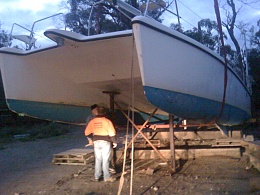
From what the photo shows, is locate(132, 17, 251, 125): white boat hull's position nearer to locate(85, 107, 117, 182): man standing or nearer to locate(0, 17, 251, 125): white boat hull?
locate(0, 17, 251, 125): white boat hull

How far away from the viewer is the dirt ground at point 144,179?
6043 millimetres

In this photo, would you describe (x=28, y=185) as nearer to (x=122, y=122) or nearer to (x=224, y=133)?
(x=122, y=122)

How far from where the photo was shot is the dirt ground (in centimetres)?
604

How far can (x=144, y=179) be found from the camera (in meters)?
6.89

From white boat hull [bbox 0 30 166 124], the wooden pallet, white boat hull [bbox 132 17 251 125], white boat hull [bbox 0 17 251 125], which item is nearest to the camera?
white boat hull [bbox 132 17 251 125]

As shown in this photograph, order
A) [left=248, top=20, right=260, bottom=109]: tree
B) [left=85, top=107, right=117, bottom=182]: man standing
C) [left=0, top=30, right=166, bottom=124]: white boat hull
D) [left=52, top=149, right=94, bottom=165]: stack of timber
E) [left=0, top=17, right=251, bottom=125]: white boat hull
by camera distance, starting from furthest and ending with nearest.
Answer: [left=248, top=20, right=260, bottom=109]: tree < [left=52, top=149, right=94, bottom=165]: stack of timber < [left=85, top=107, right=117, bottom=182]: man standing < [left=0, top=30, right=166, bottom=124]: white boat hull < [left=0, top=17, right=251, bottom=125]: white boat hull

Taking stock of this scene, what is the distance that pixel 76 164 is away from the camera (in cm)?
866

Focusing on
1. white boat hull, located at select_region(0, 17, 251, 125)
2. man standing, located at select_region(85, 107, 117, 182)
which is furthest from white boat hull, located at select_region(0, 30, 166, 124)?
man standing, located at select_region(85, 107, 117, 182)

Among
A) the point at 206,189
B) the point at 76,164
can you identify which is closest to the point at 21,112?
the point at 76,164

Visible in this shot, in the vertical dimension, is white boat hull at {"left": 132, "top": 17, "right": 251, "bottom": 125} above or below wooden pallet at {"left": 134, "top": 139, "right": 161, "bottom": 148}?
above

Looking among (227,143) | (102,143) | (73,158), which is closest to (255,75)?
(227,143)

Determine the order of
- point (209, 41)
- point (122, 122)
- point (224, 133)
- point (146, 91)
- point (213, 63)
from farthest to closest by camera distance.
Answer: point (209, 41) < point (122, 122) < point (224, 133) < point (213, 63) < point (146, 91)

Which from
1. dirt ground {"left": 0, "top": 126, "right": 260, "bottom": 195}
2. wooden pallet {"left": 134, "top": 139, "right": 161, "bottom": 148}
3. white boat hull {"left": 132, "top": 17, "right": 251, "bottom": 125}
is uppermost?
white boat hull {"left": 132, "top": 17, "right": 251, "bottom": 125}

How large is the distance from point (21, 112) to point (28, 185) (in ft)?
6.62
